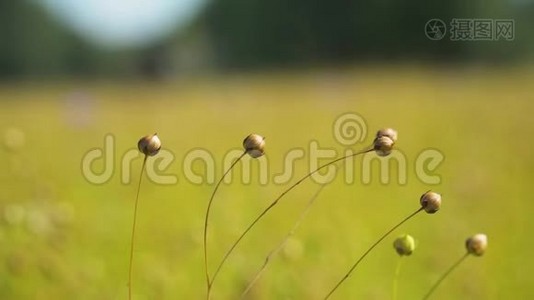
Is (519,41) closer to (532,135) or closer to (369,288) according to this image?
(532,135)

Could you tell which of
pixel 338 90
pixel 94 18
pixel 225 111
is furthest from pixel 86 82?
pixel 225 111

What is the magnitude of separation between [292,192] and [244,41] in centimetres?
1185

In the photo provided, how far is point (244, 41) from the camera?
13828 mm

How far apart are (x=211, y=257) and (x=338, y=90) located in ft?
20.1

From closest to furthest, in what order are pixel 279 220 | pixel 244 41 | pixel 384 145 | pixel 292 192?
pixel 384 145
pixel 279 220
pixel 292 192
pixel 244 41

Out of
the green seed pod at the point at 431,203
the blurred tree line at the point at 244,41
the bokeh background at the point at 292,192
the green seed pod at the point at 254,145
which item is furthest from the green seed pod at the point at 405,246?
the blurred tree line at the point at 244,41

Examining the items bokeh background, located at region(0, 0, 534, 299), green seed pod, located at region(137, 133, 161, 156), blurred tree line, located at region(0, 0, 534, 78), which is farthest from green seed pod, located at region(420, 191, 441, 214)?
blurred tree line, located at region(0, 0, 534, 78)

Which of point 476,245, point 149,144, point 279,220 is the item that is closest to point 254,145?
point 149,144

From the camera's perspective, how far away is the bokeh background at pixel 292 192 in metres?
1.15

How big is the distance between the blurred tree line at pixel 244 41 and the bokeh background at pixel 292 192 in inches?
48.6

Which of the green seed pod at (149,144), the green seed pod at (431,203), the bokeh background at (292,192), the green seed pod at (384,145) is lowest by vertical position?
the bokeh background at (292,192)

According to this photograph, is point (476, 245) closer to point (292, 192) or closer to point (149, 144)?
point (149, 144)

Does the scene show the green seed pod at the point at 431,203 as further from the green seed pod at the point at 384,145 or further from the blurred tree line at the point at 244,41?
the blurred tree line at the point at 244,41

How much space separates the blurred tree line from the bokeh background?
4.05 ft
